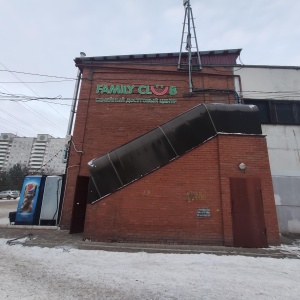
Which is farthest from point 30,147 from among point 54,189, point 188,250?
point 188,250

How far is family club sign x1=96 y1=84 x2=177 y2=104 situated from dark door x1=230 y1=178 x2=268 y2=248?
18.5 feet

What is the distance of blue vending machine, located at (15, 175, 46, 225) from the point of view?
1021cm

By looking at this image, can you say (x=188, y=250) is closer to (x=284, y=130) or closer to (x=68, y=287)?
(x=68, y=287)

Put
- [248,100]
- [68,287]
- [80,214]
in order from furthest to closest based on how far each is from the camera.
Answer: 1. [248,100]
2. [80,214]
3. [68,287]

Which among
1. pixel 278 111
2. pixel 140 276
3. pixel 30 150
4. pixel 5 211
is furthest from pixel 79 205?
pixel 30 150

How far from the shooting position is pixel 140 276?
460 centimetres

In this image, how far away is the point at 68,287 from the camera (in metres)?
4.11

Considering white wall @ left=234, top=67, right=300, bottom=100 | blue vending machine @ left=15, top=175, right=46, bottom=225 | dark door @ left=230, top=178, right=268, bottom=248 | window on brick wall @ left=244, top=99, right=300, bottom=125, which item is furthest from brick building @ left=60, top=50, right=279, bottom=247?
white wall @ left=234, top=67, right=300, bottom=100

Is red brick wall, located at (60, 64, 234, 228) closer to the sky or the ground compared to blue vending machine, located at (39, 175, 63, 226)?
closer to the sky

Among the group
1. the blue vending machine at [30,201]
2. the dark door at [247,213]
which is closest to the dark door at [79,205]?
the blue vending machine at [30,201]

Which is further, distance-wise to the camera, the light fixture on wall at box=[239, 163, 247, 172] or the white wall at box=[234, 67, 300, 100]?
the white wall at box=[234, 67, 300, 100]

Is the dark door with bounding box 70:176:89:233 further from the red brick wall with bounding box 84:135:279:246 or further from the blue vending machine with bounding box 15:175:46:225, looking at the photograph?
the blue vending machine with bounding box 15:175:46:225

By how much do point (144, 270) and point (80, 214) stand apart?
17.0 ft

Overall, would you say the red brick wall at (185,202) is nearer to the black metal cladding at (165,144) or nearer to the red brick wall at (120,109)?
the black metal cladding at (165,144)
